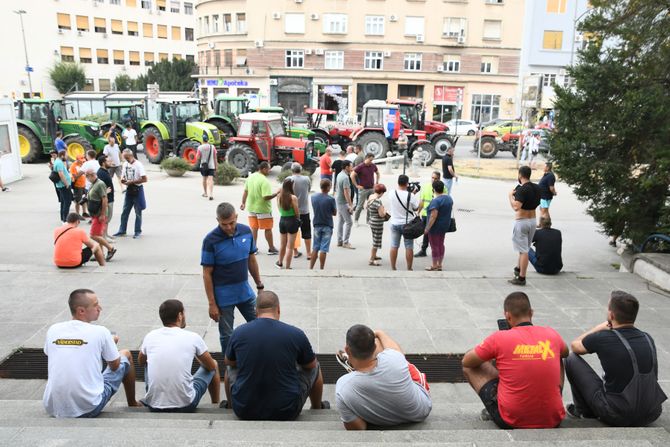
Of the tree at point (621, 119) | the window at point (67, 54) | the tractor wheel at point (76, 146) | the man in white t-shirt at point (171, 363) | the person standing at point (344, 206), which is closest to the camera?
the man in white t-shirt at point (171, 363)

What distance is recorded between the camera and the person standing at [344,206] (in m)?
9.71

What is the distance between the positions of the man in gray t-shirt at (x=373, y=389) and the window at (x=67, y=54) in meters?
54.7

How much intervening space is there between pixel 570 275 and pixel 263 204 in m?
4.91

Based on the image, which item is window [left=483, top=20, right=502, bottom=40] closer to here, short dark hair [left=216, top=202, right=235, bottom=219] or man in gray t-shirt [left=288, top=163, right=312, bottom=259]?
man in gray t-shirt [left=288, top=163, right=312, bottom=259]

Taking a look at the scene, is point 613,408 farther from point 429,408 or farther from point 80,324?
point 80,324

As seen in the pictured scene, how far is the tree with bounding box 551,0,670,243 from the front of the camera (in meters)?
8.34

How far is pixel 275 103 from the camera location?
145 ft

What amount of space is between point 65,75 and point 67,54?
11.5 feet

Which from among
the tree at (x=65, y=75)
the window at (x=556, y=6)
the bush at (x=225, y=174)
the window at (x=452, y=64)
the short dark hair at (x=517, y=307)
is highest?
the window at (x=556, y=6)

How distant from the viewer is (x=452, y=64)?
4344 cm

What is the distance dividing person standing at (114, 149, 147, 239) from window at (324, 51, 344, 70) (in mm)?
34804

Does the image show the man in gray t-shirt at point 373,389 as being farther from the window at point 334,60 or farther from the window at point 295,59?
the window at point 295,59

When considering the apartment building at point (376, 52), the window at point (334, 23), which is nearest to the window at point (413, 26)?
the apartment building at point (376, 52)

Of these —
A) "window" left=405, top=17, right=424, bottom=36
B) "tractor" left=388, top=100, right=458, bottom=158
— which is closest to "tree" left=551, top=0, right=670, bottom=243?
"tractor" left=388, top=100, right=458, bottom=158
